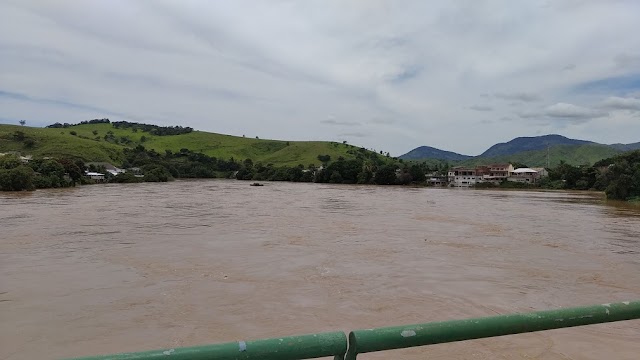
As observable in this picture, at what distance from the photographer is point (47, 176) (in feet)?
176

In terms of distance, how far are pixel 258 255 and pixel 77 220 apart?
530 inches

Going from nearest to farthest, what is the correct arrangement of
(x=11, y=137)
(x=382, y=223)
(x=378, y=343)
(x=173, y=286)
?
(x=378, y=343)
(x=173, y=286)
(x=382, y=223)
(x=11, y=137)

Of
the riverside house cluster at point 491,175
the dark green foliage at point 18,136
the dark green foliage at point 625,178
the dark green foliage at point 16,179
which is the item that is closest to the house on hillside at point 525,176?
the riverside house cluster at point 491,175

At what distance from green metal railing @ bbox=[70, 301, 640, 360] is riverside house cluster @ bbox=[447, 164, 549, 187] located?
92.6m

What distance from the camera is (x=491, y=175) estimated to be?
99.6 metres

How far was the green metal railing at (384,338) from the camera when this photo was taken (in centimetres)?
150

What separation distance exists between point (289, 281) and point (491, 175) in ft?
311

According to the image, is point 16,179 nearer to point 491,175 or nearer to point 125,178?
point 125,178

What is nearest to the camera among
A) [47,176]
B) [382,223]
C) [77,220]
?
[77,220]

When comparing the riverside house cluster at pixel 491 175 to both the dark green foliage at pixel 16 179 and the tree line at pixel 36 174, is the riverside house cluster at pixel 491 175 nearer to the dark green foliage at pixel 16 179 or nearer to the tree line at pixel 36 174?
the tree line at pixel 36 174

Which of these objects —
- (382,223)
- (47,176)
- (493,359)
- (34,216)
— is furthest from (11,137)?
(493,359)

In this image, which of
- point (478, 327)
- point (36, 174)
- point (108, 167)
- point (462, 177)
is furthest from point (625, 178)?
point (108, 167)

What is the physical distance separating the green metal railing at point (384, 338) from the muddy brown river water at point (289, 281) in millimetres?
6012

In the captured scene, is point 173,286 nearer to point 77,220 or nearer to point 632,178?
point 77,220
